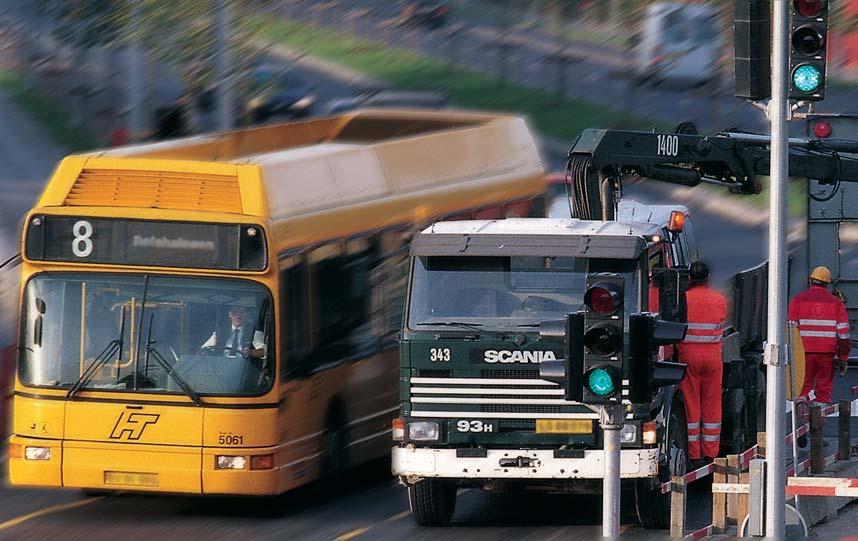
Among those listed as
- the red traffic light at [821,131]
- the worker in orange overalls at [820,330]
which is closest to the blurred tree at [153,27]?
the worker in orange overalls at [820,330]

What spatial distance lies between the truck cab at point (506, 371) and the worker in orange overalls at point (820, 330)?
4.82m

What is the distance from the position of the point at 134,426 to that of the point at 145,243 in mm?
1437

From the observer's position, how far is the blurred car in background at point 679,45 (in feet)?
174

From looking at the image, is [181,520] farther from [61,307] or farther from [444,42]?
[444,42]

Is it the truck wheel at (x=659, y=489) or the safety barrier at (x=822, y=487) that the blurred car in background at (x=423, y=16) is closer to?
the truck wheel at (x=659, y=489)

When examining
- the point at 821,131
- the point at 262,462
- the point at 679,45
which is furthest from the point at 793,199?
the point at 262,462

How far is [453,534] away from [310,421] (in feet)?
5.41

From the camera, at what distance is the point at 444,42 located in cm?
5691

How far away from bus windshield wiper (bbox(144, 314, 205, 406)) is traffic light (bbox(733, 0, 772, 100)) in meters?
4.81

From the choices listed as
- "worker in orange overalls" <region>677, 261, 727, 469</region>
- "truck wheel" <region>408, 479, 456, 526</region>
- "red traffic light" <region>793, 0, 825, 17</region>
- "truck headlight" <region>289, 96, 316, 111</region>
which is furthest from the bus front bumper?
"truck headlight" <region>289, 96, 316, 111</region>

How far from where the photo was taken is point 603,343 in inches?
493

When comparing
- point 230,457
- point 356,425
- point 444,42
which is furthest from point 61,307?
point 444,42

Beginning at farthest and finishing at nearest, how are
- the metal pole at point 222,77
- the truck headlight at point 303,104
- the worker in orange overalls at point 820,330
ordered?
the truck headlight at point 303,104
the metal pole at point 222,77
the worker in orange overalls at point 820,330

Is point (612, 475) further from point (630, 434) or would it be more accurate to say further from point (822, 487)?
point (630, 434)
